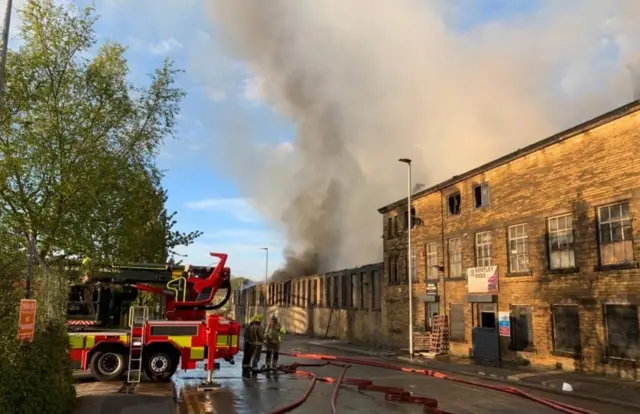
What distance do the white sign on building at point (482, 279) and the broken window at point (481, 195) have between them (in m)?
2.73

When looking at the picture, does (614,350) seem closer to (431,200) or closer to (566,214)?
(566,214)

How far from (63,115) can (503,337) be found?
1740 centimetres

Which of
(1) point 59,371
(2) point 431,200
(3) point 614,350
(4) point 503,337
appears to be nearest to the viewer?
(1) point 59,371

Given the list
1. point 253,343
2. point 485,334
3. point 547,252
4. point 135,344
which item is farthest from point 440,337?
point 135,344

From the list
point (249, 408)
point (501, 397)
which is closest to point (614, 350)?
point (501, 397)

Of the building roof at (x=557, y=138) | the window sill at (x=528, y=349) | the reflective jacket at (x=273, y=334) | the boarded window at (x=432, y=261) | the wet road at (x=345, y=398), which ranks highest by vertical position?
the building roof at (x=557, y=138)

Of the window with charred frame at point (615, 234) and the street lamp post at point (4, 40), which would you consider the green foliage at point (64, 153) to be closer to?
the street lamp post at point (4, 40)

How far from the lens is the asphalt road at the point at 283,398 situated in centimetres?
976

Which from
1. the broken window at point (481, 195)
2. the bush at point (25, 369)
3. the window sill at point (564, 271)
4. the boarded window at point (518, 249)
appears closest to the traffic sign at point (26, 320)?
the bush at point (25, 369)

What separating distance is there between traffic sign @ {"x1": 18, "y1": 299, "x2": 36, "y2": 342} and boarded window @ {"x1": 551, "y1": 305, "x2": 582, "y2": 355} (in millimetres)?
16403

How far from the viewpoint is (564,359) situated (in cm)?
1817

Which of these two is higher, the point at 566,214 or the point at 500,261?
the point at 566,214

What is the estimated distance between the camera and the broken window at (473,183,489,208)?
75.1 feet

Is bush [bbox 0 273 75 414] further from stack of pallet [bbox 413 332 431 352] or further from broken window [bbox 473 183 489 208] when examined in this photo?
stack of pallet [bbox 413 332 431 352]
